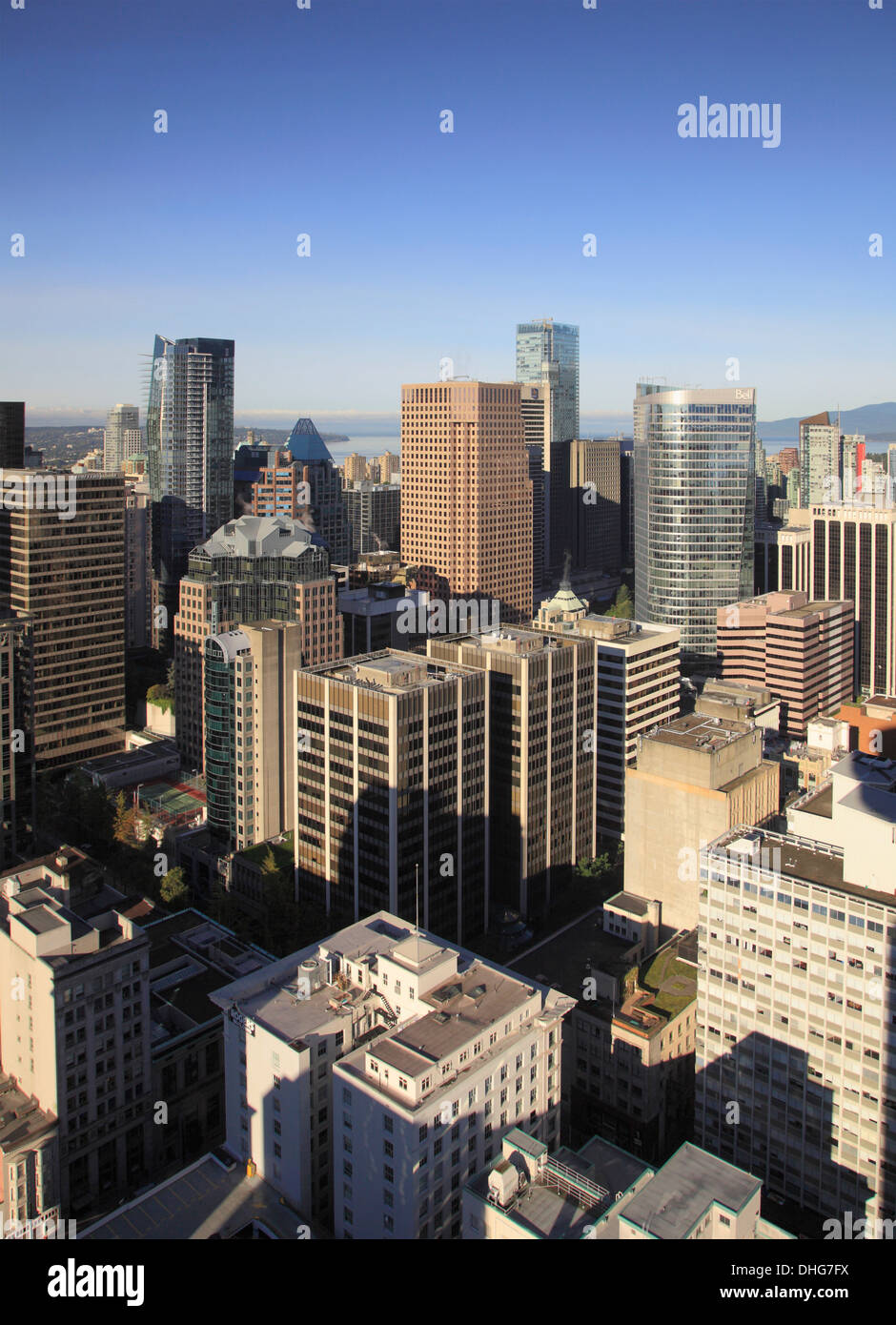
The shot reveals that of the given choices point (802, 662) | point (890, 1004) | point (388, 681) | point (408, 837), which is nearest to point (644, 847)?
point (408, 837)

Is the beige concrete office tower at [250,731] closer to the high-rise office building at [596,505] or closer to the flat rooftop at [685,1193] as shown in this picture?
the flat rooftop at [685,1193]

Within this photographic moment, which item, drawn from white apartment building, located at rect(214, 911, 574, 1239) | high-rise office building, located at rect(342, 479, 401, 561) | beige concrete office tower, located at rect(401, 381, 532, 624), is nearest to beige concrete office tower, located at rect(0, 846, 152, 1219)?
white apartment building, located at rect(214, 911, 574, 1239)

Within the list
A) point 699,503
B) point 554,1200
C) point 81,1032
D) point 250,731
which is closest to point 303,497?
point 699,503

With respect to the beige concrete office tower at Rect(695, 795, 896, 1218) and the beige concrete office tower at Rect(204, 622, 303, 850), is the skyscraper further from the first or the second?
the beige concrete office tower at Rect(695, 795, 896, 1218)

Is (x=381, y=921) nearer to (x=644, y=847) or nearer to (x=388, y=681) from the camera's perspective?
(x=388, y=681)

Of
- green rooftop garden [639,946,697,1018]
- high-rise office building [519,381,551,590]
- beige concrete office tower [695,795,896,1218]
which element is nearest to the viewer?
beige concrete office tower [695,795,896,1218]
